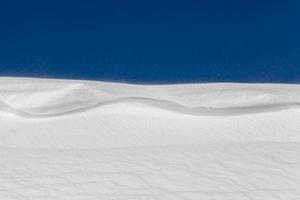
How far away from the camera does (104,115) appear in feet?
4.79

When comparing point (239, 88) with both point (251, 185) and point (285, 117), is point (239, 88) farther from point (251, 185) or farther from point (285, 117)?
point (251, 185)

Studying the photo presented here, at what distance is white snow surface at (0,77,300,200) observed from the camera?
38.3 inches

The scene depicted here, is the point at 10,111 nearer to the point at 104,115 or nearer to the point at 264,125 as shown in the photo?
the point at 104,115

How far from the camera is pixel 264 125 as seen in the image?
137cm

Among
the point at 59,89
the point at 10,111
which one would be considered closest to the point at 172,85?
the point at 59,89

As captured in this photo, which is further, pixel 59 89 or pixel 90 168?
pixel 59 89

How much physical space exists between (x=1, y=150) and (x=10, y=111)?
0.33 metres

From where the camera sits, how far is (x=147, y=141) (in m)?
1.26

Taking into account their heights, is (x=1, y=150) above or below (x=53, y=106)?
below

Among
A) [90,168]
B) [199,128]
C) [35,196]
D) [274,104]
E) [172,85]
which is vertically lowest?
[35,196]

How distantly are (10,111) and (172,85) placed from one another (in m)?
0.54

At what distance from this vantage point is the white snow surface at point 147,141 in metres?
0.97

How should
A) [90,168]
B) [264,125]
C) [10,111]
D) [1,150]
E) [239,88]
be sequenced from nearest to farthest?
1. [90,168]
2. [1,150]
3. [264,125]
4. [10,111]
5. [239,88]

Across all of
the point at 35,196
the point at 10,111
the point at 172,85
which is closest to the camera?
the point at 35,196
